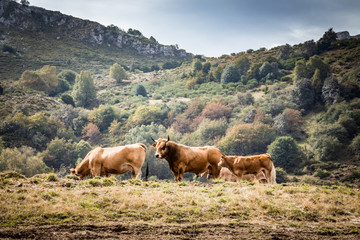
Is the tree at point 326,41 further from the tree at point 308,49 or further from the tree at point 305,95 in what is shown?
the tree at point 305,95

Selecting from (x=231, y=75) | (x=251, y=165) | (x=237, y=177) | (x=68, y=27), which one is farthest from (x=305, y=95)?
(x=68, y=27)

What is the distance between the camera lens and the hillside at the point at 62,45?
127 meters

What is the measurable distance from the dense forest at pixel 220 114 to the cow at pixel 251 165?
3487 centimetres

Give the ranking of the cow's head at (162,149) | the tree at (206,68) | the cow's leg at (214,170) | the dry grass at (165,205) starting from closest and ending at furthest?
the dry grass at (165,205) < the cow's head at (162,149) < the cow's leg at (214,170) < the tree at (206,68)

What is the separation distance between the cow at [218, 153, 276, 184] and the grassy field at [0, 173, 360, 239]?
3.95 m

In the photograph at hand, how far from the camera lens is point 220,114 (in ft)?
273

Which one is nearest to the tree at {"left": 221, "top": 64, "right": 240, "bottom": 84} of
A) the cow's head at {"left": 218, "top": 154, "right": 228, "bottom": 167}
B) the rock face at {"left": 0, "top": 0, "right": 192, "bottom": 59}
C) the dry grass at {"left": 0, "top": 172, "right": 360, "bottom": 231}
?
the rock face at {"left": 0, "top": 0, "right": 192, "bottom": 59}

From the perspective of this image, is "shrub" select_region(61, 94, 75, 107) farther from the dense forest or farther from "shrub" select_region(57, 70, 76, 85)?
"shrub" select_region(57, 70, 76, 85)

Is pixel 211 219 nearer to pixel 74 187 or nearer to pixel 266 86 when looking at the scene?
pixel 74 187

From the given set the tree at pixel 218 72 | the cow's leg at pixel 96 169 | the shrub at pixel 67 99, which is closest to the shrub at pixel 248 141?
the tree at pixel 218 72

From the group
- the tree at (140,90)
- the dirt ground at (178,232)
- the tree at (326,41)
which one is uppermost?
the tree at (326,41)

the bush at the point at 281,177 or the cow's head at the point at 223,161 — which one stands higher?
the cow's head at the point at 223,161

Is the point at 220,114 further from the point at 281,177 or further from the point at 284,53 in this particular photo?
the point at 284,53

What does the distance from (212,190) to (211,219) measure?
9.65 feet
